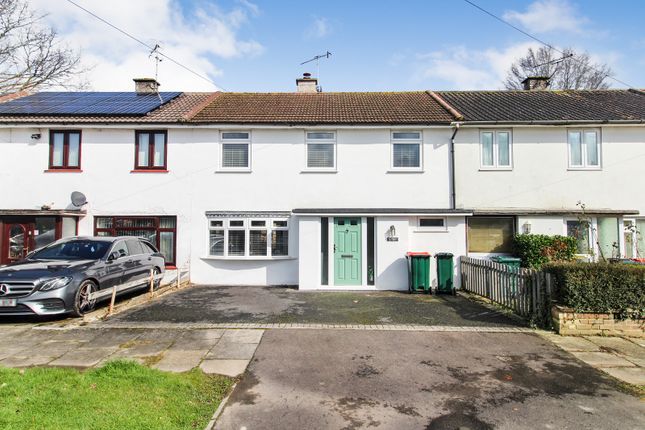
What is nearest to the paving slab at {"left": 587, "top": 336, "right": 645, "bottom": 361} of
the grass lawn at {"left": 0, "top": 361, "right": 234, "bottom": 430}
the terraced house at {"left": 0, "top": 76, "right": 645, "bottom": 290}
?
the terraced house at {"left": 0, "top": 76, "right": 645, "bottom": 290}

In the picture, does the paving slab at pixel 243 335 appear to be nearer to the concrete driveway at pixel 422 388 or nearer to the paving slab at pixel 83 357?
the concrete driveway at pixel 422 388

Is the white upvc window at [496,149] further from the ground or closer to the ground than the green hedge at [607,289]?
further from the ground

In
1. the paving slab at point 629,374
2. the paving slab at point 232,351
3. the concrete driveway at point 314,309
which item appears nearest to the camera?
the paving slab at point 629,374

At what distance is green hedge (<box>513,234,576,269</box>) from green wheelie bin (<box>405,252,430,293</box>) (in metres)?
3.53

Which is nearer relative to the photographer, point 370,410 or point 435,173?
point 370,410

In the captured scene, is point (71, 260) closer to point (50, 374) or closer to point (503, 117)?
point (50, 374)

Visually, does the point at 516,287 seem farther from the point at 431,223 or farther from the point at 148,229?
the point at 148,229

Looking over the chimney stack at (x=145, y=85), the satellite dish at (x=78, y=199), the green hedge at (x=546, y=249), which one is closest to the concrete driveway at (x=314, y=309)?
the green hedge at (x=546, y=249)

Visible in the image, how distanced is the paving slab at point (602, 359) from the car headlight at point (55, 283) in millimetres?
9195

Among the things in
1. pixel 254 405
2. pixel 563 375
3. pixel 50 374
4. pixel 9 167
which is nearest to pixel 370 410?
pixel 254 405

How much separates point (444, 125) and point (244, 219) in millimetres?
7506

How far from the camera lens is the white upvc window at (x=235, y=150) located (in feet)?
41.7

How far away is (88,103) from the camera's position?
14086mm

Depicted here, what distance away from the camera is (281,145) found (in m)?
12.7
